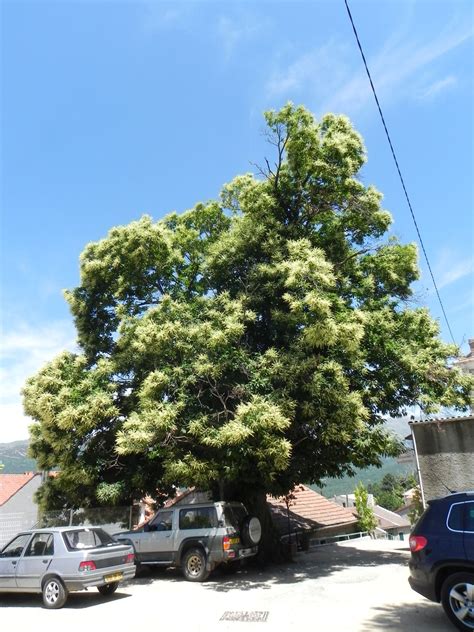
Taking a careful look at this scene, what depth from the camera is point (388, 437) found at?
13492mm

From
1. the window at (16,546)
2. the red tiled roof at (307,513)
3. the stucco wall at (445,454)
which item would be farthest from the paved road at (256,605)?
the red tiled roof at (307,513)

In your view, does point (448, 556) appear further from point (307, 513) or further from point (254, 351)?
point (307, 513)

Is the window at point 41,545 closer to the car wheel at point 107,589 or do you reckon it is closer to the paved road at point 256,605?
the paved road at point 256,605

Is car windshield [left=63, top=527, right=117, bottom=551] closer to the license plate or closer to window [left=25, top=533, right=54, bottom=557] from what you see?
window [left=25, top=533, right=54, bottom=557]

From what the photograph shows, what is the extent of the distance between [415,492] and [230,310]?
29.1ft

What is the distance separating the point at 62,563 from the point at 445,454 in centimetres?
1057

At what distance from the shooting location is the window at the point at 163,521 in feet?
42.9

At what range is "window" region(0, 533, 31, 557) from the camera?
33.4ft

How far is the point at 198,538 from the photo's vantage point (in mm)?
12266

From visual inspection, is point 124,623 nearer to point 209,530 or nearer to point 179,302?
point 209,530

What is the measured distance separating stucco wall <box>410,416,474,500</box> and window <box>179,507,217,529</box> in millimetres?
6346

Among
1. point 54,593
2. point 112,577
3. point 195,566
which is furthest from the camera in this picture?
point 195,566

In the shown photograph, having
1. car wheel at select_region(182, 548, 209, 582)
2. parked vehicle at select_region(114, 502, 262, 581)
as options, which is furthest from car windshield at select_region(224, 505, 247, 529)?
car wheel at select_region(182, 548, 209, 582)

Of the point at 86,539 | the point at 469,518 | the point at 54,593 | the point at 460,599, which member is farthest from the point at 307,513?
the point at 469,518
